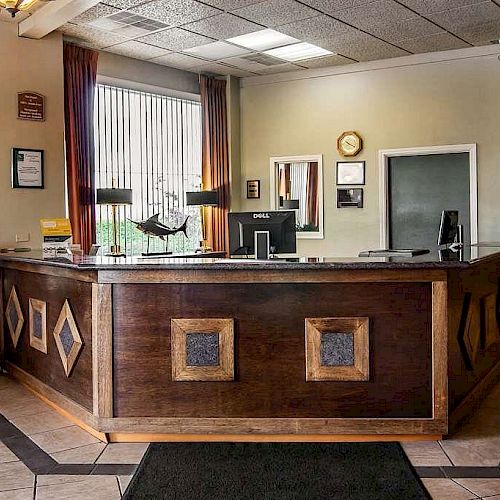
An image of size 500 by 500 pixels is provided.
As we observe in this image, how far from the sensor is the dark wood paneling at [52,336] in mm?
4168

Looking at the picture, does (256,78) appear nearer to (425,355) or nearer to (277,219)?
(277,219)

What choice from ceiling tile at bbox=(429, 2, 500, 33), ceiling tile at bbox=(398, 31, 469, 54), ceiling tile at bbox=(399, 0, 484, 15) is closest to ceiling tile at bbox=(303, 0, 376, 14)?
ceiling tile at bbox=(399, 0, 484, 15)

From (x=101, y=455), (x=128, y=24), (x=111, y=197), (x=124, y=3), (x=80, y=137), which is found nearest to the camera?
(x=101, y=455)

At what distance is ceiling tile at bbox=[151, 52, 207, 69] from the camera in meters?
7.90

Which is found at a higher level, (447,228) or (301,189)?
(301,189)

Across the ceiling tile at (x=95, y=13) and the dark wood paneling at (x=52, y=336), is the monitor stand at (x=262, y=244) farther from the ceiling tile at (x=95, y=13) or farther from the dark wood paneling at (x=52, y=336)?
the ceiling tile at (x=95, y=13)

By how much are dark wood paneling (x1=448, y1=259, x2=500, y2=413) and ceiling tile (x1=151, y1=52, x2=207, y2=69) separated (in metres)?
4.44

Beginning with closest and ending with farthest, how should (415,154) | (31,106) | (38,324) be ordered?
(38,324)
(31,106)
(415,154)

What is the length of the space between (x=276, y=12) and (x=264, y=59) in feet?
5.74

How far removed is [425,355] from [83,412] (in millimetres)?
2091

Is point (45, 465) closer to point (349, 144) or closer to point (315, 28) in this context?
point (315, 28)

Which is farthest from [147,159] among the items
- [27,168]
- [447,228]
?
[447,228]

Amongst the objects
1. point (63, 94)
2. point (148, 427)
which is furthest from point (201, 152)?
point (148, 427)

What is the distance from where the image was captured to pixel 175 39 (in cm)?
716
